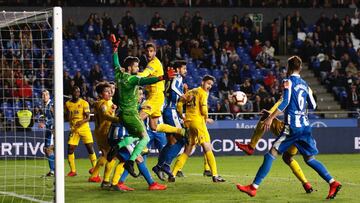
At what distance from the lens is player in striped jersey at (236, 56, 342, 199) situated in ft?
49.7

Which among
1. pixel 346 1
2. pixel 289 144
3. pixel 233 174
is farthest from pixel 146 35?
pixel 289 144

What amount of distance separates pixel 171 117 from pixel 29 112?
5389 mm

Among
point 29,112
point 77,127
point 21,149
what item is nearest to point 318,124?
point 21,149

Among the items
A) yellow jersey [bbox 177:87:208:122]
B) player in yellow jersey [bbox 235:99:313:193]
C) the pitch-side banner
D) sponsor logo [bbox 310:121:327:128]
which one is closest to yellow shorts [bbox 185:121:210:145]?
yellow jersey [bbox 177:87:208:122]

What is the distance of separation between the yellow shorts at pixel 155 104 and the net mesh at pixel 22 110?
2.01 meters

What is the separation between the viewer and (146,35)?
36531 millimetres

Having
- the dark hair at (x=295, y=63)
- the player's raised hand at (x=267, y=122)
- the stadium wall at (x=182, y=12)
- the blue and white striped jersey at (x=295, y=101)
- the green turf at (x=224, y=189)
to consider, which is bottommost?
the green turf at (x=224, y=189)

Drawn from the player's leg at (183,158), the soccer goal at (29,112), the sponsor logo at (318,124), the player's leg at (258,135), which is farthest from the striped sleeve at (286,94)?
the sponsor logo at (318,124)

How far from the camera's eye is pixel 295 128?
15305mm

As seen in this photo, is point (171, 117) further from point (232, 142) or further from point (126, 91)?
point (232, 142)

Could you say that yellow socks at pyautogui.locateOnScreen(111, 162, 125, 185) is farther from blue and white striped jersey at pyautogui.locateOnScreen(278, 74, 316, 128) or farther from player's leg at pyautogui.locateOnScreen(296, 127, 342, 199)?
player's leg at pyautogui.locateOnScreen(296, 127, 342, 199)

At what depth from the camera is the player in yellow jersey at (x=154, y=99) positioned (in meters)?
18.1

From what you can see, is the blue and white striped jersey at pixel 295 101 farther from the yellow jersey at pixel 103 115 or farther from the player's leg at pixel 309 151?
the yellow jersey at pixel 103 115

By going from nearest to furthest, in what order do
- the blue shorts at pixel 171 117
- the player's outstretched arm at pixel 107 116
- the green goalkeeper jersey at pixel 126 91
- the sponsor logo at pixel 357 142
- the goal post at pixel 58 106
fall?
the goal post at pixel 58 106 < the green goalkeeper jersey at pixel 126 91 < the player's outstretched arm at pixel 107 116 < the blue shorts at pixel 171 117 < the sponsor logo at pixel 357 142
